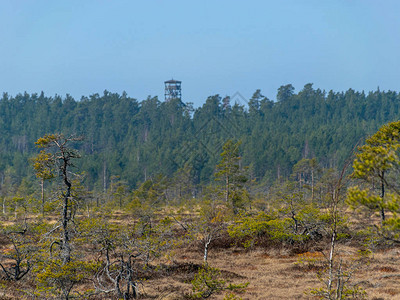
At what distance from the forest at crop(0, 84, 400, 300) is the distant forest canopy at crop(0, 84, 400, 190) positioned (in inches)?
24.7

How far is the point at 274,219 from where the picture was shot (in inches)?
1249

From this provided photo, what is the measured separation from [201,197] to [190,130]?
68.9 meters

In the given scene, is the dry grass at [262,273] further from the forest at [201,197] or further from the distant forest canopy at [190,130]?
the distant forest canopy at [190,130]

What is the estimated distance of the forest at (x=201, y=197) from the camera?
1580cm

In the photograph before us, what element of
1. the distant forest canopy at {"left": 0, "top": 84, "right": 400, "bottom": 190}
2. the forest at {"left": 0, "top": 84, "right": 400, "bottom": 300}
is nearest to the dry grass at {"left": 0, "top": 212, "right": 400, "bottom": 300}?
the forest at {"left": 0, "top": 84, "right": 400, "bottom": 300}

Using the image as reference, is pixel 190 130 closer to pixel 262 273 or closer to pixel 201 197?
pixel 201 197

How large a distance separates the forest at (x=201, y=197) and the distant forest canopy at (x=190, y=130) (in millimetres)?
627

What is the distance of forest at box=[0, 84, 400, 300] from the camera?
15.8m

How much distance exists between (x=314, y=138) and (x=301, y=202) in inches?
2958

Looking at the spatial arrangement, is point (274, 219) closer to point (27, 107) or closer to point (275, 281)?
point (275, 281)

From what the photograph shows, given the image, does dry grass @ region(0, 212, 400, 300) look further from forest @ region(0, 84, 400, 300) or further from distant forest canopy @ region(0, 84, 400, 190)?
distant forest canopy @ region(0, 84, 400, 190)

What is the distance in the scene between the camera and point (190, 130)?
13375 centimetres

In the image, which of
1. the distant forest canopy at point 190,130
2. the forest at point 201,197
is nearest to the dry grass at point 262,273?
the forest at point 201,197

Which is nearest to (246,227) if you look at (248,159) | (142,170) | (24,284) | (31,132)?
(24,284)
